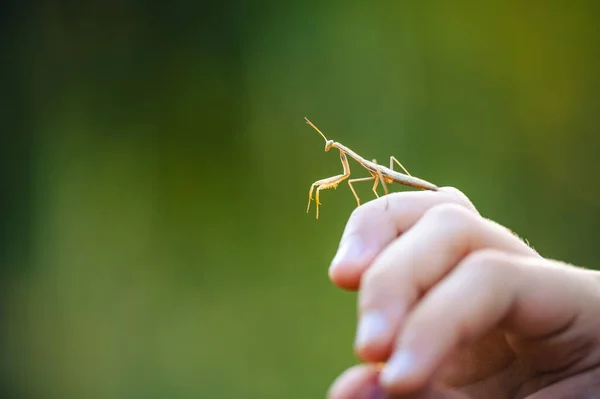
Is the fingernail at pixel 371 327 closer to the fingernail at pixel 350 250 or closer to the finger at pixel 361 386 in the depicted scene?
the finger at pixel 361 386

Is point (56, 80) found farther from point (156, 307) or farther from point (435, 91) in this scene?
point (435, 91)

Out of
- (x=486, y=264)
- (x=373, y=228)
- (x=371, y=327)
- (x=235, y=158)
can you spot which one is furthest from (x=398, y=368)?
(x=235, y=158)

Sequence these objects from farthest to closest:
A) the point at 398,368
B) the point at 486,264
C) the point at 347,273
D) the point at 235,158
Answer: the point at 235,158 → the point at 347,273 → the point at 486,264 → the point at 398,368

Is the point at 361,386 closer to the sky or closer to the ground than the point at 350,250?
closer to the ground

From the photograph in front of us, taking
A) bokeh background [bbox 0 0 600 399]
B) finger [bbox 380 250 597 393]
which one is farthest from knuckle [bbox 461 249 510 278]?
bokeh background [bbox 0 0 600 399]

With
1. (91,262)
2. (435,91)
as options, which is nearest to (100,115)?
(91,262)

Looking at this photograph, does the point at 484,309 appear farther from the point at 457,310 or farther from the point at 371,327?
the point at 371,327

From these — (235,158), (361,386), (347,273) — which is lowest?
(361,386)
